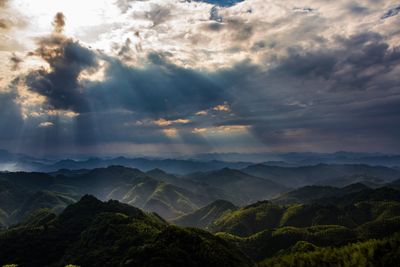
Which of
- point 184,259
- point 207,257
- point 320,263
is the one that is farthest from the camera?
point 207,257

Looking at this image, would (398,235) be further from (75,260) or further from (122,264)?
(75,260)

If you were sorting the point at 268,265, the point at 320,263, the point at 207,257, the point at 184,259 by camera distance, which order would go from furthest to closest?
the point at 207,257, the point at 184,259, the point at 268,265, the point at 320,263

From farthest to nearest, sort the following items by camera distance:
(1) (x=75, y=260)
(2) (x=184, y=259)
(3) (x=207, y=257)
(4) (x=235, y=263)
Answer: (1) (x=75, y=260)
(4) (x=235, y=263)
(3) (x=207, y=257)
(2) (x=184, y=259)

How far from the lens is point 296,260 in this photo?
72.4 m

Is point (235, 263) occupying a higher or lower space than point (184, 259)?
lower

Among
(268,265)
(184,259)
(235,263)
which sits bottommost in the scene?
(235,263)

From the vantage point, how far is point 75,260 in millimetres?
199625

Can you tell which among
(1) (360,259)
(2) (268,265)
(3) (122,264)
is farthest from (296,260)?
(3) (122,264)

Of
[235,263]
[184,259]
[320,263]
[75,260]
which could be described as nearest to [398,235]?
[320,263]

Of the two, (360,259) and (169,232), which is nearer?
(360,259)

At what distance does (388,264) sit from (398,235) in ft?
39.9

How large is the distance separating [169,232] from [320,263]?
136 metres

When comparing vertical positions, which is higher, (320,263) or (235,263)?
(320,263)

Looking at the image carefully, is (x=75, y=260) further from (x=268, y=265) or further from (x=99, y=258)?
(x=268, y=265)
